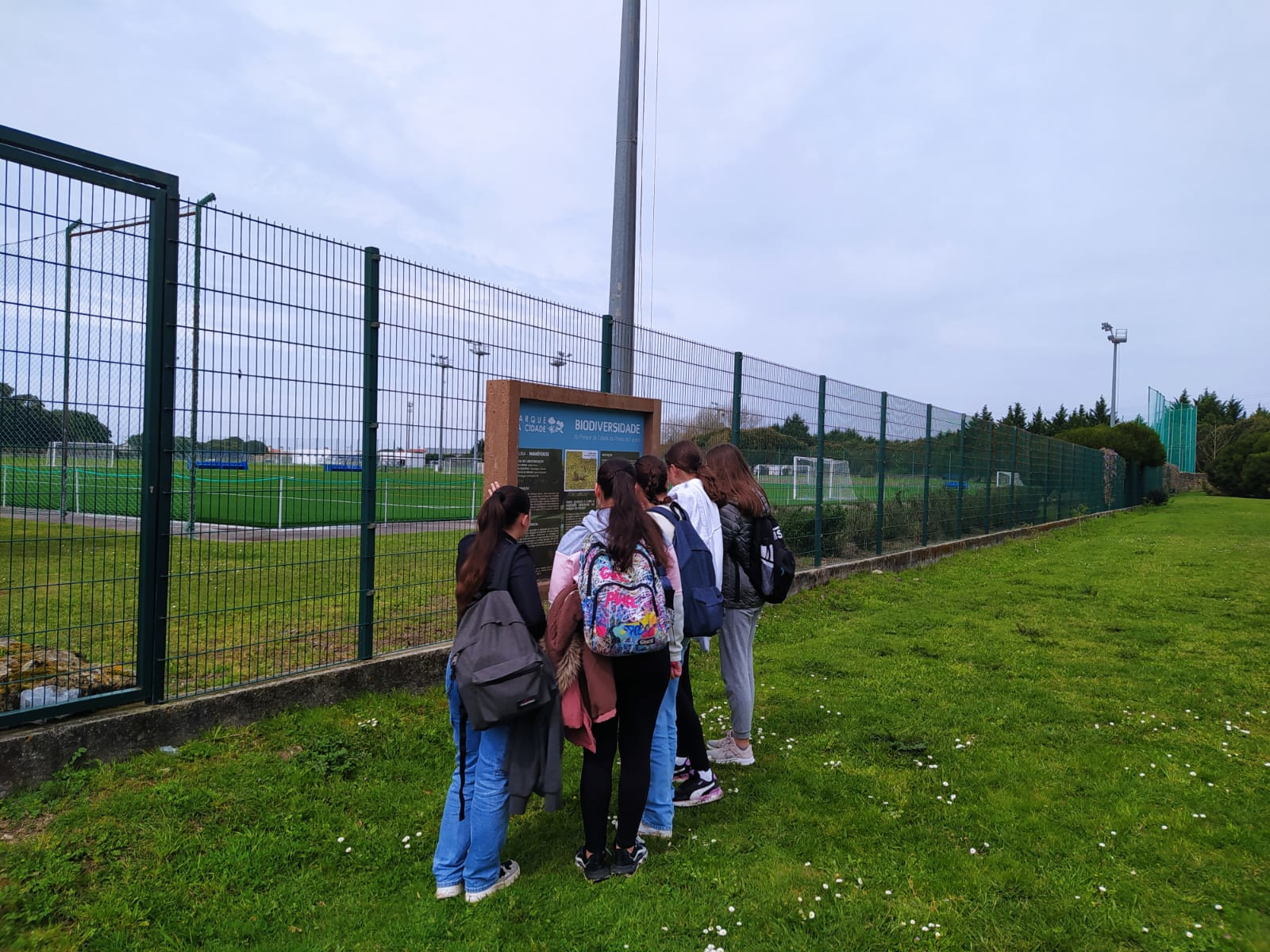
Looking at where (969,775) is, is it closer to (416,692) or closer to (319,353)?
(416,692)

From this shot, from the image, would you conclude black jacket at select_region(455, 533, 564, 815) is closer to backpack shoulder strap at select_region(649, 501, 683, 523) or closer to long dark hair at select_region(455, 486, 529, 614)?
long dark hair at select_region(455, 486, 529, 614)

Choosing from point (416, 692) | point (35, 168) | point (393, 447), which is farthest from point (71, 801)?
point (35, 168)

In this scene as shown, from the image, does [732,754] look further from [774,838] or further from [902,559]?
[902,559]

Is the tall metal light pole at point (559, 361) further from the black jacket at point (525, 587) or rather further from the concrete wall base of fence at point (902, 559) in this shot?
the concrete wall base of fence at point (902, 559)

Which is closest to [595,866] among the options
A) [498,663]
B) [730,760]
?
[498,663]

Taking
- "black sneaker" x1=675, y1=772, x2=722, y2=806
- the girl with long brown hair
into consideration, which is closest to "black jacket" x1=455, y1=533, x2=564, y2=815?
the girl with long brown hair

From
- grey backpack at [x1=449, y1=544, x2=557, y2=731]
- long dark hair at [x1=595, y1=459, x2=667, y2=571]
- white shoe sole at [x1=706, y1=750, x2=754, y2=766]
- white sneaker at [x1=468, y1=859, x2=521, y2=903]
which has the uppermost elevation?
long dark hair at [x1=595, y1=459, x2=667, y2=571]

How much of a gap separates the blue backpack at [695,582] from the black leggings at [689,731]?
371 mm

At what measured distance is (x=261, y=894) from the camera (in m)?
3.06

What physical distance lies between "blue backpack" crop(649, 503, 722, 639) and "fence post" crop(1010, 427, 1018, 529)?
16.5 metres

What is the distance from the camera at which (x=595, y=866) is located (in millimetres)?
3250

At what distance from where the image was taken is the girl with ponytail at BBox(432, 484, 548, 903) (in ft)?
10.0

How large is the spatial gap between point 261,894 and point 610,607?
171cm

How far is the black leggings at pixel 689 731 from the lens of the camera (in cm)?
393
